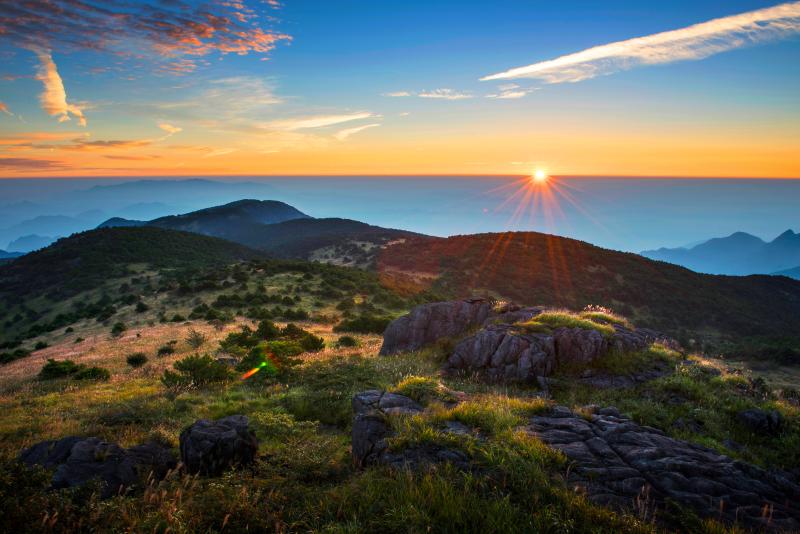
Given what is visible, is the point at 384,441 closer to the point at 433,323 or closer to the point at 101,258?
the point at 433,323

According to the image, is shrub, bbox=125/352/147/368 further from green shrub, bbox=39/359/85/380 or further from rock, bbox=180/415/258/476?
rock, bbox=180/415/258/476

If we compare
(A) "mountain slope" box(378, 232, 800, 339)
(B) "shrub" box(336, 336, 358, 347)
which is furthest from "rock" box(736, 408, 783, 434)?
(A) "mountain slope" box(378, 232, 800, 339)

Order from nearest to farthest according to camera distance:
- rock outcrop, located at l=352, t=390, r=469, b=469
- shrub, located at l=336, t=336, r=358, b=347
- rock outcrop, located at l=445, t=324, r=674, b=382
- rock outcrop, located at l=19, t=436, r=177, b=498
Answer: rock outcrop, located at l=19, t=436, r=177, b=498, rock outcrop, located at l=352, t=390, r=469, b=469, rock outcrop, located at l=445, t=324, r=674, b=382, shrub, located at l=336, t=336, r=358, b=347

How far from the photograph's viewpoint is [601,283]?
62.0m

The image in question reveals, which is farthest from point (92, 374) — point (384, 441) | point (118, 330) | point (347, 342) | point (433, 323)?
point (384, 441)

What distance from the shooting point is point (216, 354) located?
A: 20156 millimetres

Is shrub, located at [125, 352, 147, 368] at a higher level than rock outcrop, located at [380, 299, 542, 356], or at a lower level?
lower

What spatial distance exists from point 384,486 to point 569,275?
65.6m

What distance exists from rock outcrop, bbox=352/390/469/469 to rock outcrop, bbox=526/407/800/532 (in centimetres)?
193

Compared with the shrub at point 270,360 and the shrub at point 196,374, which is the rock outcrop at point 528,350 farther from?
the shrub at point 196,374

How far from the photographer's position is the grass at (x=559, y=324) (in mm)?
13906

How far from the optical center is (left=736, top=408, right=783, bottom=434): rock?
840 centimetres

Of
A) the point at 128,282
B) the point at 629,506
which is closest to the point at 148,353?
the point at 629,506

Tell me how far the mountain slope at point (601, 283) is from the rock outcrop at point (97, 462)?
42.9 m
